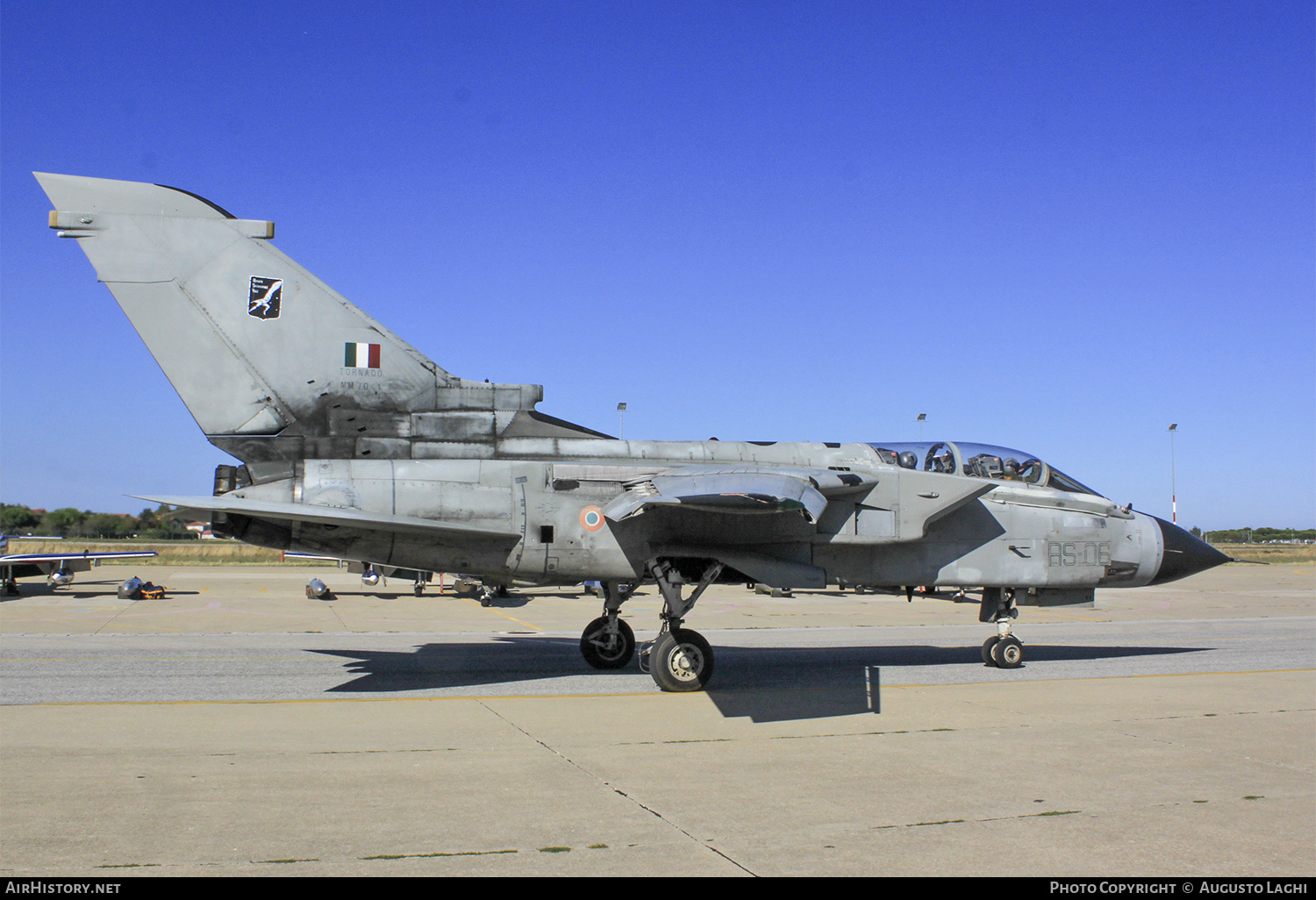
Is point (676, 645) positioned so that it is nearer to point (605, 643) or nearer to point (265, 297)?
point (605, 643)

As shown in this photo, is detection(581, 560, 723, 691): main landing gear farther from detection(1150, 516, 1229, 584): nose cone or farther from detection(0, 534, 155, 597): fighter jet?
detection(0, 534, 155, 597): fighter jet

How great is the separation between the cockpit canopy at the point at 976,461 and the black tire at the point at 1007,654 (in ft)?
8.06

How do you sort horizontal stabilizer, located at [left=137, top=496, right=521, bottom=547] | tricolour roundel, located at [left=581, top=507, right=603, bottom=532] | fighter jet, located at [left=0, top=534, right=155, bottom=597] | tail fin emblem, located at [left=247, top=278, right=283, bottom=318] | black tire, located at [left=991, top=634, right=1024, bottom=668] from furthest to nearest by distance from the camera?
fighter jet, located at [left=0, top=534, right=155, bottom=597] → black tire, located at [left=991, top=634, right=1024, bottom=668] → tricolour roundel, located at [left=581, top=507, right=603, bottom=532] → tail fin emblem, located at [left=247, top=278, right=283, bottom=318] → horizontal stabilizer, located at [left=137, top=496, right=521, bottom=547]

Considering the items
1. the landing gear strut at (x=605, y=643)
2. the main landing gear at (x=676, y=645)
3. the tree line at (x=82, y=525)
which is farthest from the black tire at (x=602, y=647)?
the tree line at (x=82, y=525)

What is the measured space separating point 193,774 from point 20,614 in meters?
18.1

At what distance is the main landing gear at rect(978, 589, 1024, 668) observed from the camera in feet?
44.4

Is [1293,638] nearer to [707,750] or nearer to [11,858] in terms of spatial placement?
[707,750]

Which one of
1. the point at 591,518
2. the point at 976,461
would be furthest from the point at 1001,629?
the point at 591,518

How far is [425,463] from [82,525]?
435 ft

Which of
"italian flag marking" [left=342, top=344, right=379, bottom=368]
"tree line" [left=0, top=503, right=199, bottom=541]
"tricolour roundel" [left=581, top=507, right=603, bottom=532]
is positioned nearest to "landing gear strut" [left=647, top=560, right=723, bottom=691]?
"tricolour roundel" [left=581, top=507, right=603, bottom=532]

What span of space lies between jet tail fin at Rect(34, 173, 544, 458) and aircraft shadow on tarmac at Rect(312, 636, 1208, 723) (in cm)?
350

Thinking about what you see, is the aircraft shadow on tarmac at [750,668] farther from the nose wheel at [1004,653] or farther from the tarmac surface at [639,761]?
the nose wheel at [1004,653]

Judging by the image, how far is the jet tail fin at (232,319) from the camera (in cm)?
1101

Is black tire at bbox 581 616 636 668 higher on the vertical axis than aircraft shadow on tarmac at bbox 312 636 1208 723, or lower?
higher
